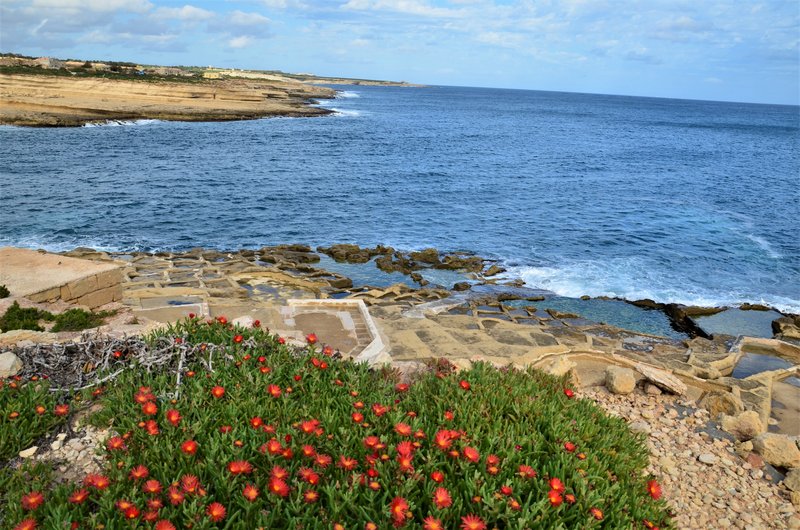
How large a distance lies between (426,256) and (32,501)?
21.2 metres

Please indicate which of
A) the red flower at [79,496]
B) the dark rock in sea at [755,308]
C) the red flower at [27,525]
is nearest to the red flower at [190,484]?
the red flower at [79,496]

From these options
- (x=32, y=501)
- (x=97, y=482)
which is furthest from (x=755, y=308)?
(x=32, y=501)

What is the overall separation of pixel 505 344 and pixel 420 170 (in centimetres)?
3489

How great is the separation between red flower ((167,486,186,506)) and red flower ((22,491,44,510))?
36.4 inches

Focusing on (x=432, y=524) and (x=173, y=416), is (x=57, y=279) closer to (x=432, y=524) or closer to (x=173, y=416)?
(x=173, y=416)

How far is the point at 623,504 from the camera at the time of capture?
4.63 meters

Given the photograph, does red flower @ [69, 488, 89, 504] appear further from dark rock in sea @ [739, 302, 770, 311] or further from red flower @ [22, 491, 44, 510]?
dark rock in sea @ [739, 302, 770, 311]

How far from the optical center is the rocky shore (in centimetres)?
661

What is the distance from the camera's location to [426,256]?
24.8 meters

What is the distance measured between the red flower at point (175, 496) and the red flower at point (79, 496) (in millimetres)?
631

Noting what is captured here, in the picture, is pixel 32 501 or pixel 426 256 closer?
Answer: pixel 32 501

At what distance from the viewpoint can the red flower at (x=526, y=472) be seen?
451cm

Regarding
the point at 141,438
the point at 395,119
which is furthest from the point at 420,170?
the point at 395,119

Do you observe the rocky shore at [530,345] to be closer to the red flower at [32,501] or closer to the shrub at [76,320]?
the shrub at [76,320]
